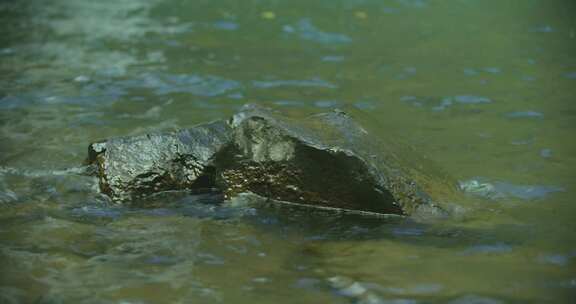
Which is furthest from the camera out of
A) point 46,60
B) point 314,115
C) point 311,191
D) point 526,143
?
point 46,60

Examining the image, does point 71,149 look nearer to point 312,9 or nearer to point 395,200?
point 395,200

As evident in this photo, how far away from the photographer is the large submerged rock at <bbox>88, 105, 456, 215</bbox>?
15.6 feet

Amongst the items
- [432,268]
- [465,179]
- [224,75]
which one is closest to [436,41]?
[224,75]

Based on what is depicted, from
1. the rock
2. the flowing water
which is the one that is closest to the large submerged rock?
the rock

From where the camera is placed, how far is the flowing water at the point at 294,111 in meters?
3.93

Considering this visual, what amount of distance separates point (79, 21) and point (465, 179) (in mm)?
8315

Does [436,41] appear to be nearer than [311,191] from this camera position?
No

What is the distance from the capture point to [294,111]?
18.3ft

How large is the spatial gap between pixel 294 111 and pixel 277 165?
771mm

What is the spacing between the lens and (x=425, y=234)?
14.7 feet

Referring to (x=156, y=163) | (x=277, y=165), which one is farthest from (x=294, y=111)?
(x=156, y=163)

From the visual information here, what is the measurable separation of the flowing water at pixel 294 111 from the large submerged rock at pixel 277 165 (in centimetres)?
18

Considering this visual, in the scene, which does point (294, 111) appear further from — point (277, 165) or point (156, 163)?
point (156, 163)

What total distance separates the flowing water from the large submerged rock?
185mm
